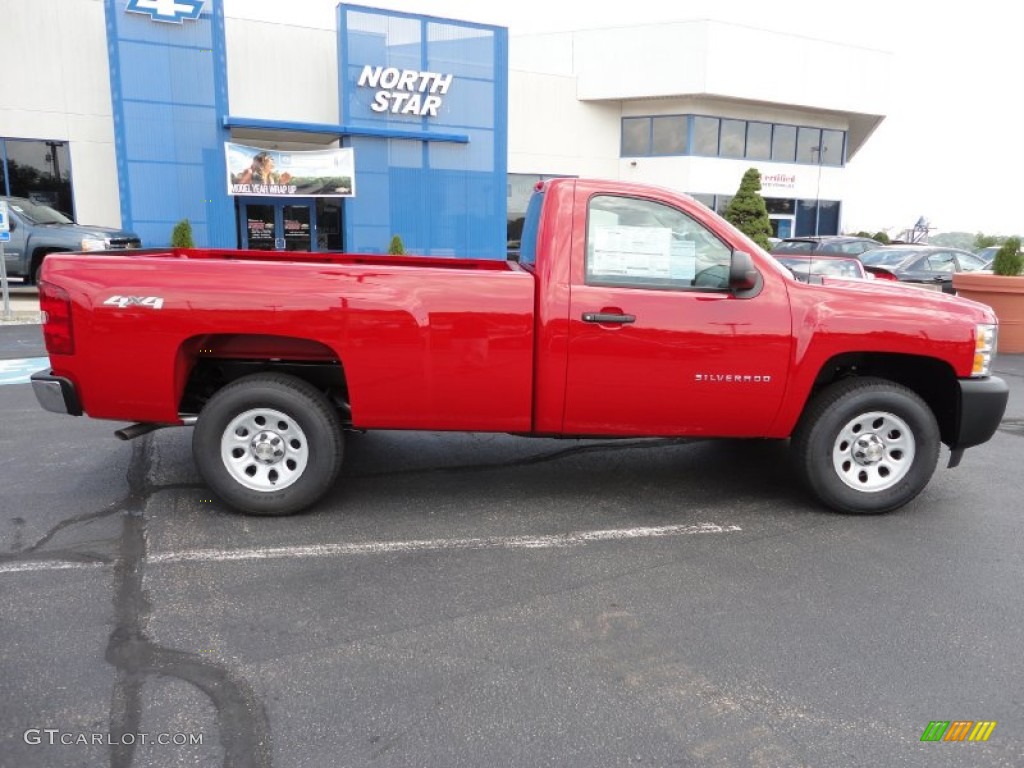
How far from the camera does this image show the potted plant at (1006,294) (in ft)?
41.2

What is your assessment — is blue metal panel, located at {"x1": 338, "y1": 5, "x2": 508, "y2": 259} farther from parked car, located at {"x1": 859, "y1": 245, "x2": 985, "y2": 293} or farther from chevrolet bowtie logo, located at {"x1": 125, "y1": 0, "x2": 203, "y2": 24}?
parked car, located at {"x1": 859, "y1": 245, "x2": 985, "y2": 293}

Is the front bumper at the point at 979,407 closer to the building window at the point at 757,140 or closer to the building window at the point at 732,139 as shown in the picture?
the building window at the point at 732,139

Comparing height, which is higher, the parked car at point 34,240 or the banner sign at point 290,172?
the banner sign at point 290,172

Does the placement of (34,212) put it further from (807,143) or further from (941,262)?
(807,143)

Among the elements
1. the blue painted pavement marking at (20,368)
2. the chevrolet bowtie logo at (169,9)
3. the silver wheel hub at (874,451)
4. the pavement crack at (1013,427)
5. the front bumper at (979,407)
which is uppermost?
the chevrolet bowtie logo at (169,9)

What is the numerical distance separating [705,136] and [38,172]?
2351 cm

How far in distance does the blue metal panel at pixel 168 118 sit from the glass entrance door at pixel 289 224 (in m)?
1.78

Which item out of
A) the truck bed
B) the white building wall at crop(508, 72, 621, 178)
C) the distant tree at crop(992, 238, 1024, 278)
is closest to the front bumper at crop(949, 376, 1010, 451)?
the truck bed

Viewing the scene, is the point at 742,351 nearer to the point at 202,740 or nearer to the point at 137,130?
the point at 202,740

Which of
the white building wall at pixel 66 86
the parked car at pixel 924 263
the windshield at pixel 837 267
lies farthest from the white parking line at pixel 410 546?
the white building wall at pixel 66 86

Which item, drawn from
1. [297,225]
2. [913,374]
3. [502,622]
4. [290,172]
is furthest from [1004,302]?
[297,225]

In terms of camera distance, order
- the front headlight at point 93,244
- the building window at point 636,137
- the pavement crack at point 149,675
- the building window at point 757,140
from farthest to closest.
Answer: the building window at point 757,140
the building window at point 636,137
the front headlight at point 93,244
the pavement crack at point 149,675

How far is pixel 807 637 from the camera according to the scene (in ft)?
11.1

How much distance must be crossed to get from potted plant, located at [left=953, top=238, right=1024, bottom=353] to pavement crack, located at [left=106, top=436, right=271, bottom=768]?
43.0 ft
